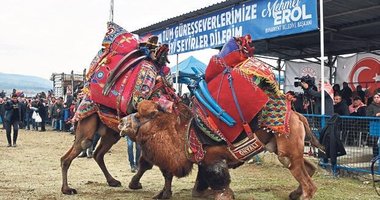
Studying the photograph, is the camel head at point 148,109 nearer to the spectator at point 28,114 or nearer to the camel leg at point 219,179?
the camel leg at point 219,179

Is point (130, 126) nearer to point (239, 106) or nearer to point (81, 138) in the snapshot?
point (239, 106)

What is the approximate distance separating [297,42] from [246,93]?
11386 mm

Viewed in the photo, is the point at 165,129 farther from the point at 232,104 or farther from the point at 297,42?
→ the point at 297,42

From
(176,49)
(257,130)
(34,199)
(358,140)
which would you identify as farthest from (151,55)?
(176,49)

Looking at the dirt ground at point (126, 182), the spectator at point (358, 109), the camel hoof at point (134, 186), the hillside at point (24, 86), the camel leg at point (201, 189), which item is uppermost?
the hillside at point (24, 86)

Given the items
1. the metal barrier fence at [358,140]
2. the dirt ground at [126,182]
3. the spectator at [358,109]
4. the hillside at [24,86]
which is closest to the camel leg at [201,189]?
the dirt ground at [126,182]

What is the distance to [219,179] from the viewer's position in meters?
5.02

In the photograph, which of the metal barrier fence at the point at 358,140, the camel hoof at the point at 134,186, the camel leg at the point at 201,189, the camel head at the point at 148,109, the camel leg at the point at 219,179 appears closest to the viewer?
the camel leg at the point at 219,179

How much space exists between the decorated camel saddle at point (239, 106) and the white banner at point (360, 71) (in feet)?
32.6

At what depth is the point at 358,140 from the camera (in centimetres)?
815

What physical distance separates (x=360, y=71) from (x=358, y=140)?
7.24 meters

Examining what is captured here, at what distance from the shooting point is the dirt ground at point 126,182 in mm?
6328

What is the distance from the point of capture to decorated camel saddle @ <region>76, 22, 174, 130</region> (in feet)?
19.3

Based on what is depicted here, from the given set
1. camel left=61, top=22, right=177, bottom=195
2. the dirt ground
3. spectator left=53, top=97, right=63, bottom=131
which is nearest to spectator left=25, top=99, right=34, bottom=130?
spectator left=53, top=97, right=63, bottom=131
